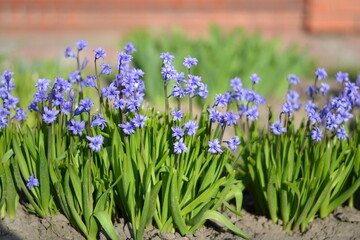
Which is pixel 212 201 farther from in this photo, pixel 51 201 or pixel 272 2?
pixel 272 2

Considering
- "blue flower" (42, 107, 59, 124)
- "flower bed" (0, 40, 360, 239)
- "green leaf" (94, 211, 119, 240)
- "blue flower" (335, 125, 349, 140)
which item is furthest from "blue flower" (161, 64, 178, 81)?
"blue flower" (335, 125, 349, 140)

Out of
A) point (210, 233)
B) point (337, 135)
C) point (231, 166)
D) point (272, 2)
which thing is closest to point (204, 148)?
point (231, 166)

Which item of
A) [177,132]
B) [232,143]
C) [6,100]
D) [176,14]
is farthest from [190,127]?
[176,14]

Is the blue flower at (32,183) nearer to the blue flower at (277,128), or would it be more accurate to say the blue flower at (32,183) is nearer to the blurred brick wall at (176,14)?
the blue flower at (277,128)

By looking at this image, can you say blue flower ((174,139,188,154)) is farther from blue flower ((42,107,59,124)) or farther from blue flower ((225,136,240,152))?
blue flower ((42,107,59,124))

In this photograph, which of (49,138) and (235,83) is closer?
(49,138)

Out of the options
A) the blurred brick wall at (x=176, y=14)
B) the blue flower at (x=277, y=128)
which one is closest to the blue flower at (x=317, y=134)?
the blue flower at (x=277, y=128)

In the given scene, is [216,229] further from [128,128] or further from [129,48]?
[129,48]
